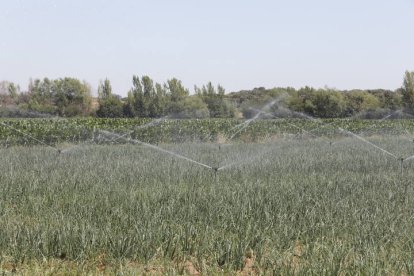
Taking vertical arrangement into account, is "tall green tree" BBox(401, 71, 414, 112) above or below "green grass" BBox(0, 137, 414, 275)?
above

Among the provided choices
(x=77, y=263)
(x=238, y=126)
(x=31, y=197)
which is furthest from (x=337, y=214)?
(x=238, y=126)

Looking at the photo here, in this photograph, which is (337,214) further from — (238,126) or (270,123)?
(270,123)

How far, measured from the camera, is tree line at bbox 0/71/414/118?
Answer: 50.0 m

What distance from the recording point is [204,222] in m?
5.25

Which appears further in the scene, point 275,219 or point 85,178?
point 85,178

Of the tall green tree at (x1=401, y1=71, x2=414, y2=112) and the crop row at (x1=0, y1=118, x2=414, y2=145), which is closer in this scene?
the crop row at (x1=0, y1=118, x2=414, y2=145)

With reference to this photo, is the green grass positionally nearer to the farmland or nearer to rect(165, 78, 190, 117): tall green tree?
the farmland

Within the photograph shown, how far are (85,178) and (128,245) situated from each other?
13.6ft

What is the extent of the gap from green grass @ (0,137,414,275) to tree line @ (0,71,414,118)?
3987 cm

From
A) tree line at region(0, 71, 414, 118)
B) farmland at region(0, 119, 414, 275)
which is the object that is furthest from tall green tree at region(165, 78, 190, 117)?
farmland at region(0, 119, 414, 275)

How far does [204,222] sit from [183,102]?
49.9m

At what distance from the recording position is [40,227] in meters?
4.86

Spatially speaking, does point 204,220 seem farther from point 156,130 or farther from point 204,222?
point 156,130

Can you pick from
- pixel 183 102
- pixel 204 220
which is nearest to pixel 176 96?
pixel 183 102
